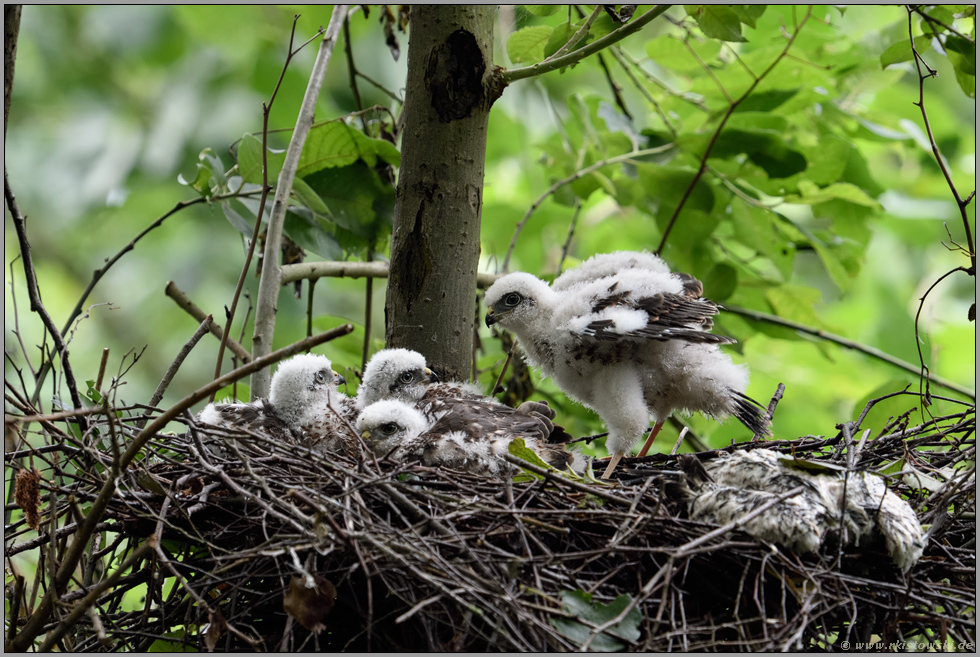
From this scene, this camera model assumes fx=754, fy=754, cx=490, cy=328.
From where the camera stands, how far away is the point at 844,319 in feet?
24.7

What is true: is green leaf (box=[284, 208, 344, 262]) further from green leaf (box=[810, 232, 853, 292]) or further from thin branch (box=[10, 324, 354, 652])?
green leaf (box=[810, 232, 853, 292])

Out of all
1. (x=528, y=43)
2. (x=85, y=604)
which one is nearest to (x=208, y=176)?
(x=528, y=43)

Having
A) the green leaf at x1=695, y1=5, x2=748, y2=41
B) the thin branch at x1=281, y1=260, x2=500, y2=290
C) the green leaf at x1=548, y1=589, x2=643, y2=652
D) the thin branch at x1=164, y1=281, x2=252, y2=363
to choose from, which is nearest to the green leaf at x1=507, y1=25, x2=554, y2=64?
the green leaf at x1=695, y1=5, x2=748, y2=41

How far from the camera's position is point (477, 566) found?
5.99 ft

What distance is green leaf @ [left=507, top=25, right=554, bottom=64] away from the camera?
3.08 metres

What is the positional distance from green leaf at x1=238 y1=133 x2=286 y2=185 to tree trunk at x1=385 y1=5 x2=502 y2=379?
657 millimetres

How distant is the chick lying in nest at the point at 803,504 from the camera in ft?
6.10

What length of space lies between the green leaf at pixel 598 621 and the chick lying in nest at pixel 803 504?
36 centimetres

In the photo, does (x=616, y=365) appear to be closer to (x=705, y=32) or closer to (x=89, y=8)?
(x=705, y=32)

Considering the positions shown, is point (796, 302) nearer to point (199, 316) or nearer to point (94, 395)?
point (199, 316)

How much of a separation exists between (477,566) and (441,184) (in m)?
1.51

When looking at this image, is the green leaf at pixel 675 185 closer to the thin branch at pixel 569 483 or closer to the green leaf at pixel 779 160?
the green leaf at pixel 779 160

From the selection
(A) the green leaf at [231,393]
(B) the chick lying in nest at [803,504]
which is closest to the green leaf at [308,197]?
(A) the green leaf at [231,393]

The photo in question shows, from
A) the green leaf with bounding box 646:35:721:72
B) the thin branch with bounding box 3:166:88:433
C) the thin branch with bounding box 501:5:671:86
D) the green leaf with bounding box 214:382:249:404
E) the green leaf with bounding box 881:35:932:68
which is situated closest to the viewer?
the thin branch with bounding box 3:166:88:433
